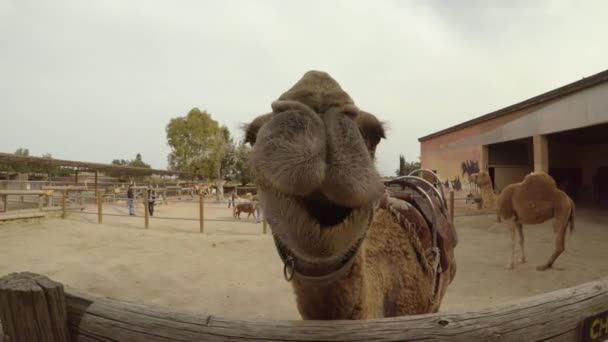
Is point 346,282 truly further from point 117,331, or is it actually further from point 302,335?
point 117,331

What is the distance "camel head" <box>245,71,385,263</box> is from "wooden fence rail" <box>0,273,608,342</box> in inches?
11.8

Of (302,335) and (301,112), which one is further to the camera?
(302,335)

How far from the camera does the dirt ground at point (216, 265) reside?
16.0 ft

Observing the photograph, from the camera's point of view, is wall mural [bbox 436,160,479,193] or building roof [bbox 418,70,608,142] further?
wall mural [bbox 436,160,479,193]

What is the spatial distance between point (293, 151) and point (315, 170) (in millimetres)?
78

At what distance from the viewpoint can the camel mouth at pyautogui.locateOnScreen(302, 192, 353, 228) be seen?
0.94 meters

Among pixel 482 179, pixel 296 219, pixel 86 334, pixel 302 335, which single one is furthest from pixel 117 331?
pixel 482 179

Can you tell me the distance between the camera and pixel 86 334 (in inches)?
44.2

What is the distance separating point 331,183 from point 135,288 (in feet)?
17.8

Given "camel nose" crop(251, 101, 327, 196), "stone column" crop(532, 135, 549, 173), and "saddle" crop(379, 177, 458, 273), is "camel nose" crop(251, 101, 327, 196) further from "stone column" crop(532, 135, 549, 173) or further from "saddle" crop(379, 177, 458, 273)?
"stone column" crop(532, 135, 549, 173)

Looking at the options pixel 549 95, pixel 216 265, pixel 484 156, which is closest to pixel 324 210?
pixel 216 265

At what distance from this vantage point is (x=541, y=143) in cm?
1227

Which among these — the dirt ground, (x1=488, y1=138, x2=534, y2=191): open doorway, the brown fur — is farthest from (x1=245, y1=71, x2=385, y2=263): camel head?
(x1=488, y1=138, x2=534, y2=191): open doorway

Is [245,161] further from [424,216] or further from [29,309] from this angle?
Result: [424,216]
